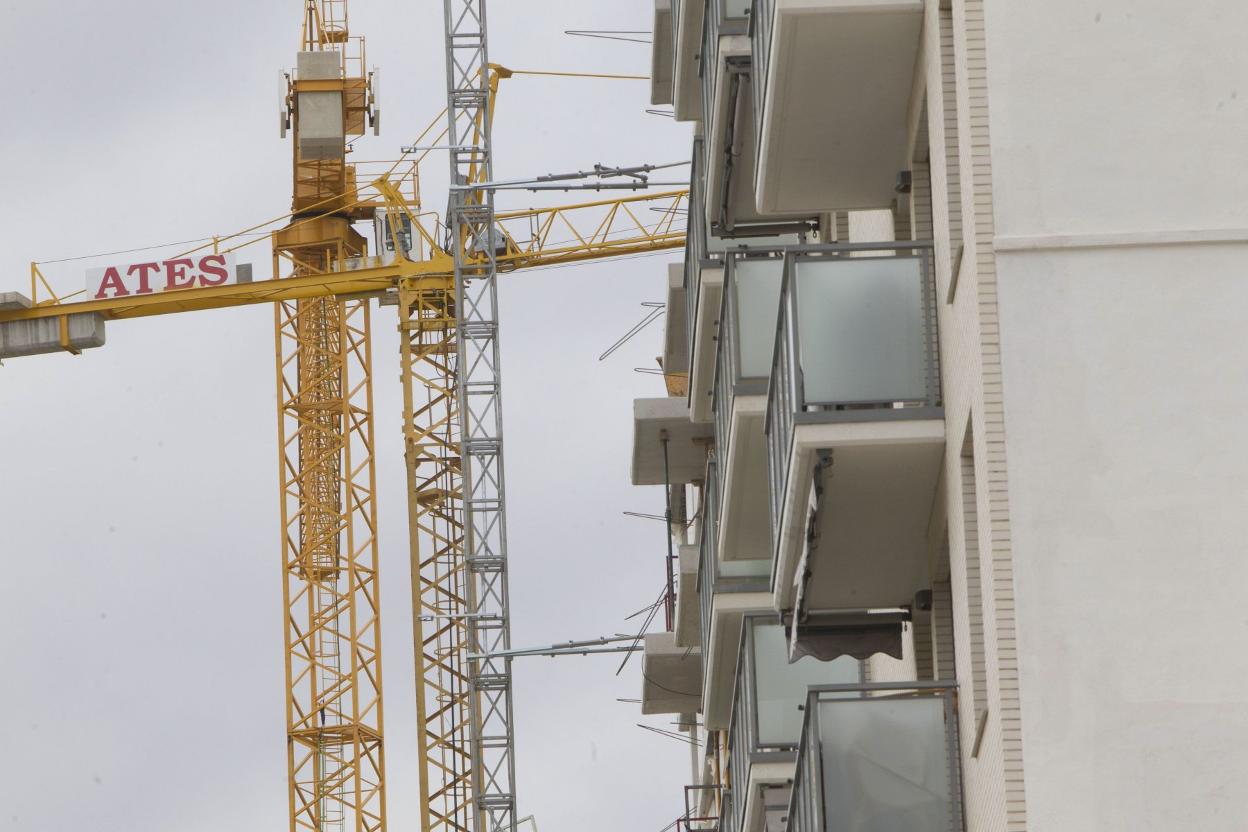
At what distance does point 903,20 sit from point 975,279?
2.35 m

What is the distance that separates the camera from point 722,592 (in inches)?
928

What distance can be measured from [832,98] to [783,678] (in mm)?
5757

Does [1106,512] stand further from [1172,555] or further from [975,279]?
[975,279]

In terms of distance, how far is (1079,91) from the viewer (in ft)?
42.3

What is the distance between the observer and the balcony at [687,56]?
25.5 meters

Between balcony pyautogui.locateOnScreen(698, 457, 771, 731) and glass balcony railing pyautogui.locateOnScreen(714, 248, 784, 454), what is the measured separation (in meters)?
3.55

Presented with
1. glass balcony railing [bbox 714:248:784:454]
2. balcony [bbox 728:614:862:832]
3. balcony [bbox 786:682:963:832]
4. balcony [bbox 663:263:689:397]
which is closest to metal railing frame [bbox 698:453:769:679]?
balcony [bbox 728:614:862:832]

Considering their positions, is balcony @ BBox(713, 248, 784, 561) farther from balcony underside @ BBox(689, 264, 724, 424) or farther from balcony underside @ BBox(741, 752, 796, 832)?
balcony underside @ BBox(689, 264, 724, 424)

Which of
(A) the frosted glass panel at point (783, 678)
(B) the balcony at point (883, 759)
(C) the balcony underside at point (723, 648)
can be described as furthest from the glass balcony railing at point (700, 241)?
(B) the balcony at point (883, 759)

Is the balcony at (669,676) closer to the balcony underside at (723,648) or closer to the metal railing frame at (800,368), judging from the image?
the balcony underside at (723,648)

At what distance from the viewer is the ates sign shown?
67375mm

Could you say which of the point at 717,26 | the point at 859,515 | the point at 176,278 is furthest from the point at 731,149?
the point at 176,278

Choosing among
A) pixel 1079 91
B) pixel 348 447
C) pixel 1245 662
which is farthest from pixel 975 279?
pixel 348 447

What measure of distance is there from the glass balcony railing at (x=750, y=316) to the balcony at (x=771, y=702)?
5.51ft
